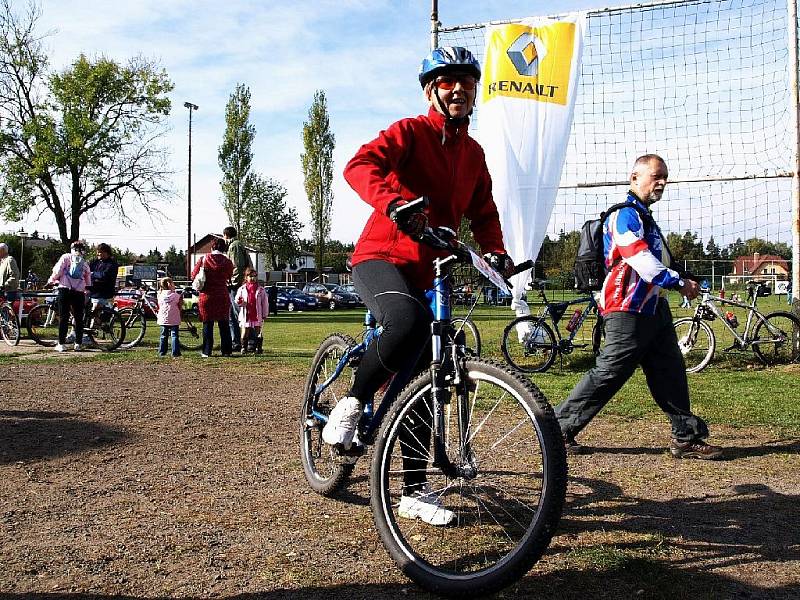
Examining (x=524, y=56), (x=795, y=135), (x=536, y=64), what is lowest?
(x=795, y=135)

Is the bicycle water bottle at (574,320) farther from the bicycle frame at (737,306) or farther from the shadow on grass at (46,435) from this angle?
the shadow on grass at (46,435)

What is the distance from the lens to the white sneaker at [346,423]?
3.41 metres

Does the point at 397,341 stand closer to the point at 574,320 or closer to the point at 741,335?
the point at 574,320

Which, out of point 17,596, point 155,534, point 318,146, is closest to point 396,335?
point 155,534

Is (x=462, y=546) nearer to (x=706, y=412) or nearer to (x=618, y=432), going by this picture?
(x=618, y=432)

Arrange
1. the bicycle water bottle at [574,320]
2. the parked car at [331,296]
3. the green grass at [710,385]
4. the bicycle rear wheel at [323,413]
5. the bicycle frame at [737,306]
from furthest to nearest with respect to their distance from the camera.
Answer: the parked car at [331,296], the bicycle water bottle at [574,320], the bicycle frame at [737,306], the green grass at [710,385], the bicycle rear wheel at [323,413]

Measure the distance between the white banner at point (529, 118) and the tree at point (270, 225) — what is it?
4774cm

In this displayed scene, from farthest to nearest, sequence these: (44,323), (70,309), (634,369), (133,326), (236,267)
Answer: (44,323) → (133,326) → (236,267) → (70,309) → (634,369)

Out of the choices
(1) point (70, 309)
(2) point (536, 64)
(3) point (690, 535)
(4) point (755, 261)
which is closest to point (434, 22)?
→ (2) point (536, 64)

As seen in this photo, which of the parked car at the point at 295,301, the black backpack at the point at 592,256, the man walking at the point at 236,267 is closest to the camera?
the black backpack at the point at 592,256

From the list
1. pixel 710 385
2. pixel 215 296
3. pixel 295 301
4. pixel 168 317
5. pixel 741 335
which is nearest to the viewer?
pixel 710 385

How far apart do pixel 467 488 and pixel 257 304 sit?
10.1 m

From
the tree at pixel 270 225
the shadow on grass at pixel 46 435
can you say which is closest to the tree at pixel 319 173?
the tree at pixel 270 225

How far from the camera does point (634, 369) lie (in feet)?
15.6
